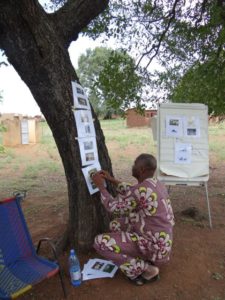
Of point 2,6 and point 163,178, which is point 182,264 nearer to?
point 163,178

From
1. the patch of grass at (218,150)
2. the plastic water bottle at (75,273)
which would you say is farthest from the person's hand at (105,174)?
the patch of grass at (218,150)

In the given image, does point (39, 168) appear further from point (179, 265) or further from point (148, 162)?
point (148, 162)

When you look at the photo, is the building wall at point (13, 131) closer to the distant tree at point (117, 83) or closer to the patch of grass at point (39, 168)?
the patch of grass at point (39, 168)

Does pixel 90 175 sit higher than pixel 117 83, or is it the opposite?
pixel 117 83

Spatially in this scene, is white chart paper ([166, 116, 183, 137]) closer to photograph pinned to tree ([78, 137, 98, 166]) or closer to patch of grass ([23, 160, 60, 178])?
photograph pinned to tree ([78, 137, 98, 166])

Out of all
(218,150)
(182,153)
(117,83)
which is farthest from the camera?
(218,150)

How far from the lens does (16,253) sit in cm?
353

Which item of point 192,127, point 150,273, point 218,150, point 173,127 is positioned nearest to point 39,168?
point 218,150

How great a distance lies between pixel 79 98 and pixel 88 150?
56 centimetres

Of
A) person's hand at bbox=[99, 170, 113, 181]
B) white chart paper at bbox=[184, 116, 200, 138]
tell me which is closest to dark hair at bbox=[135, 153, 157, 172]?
person's hand at bbox=[99, 170, 113, 181]

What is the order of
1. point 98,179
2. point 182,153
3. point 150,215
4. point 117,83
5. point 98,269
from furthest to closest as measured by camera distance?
point 117,83, point 182,153, point 98,179, point 98,269, point 150,215

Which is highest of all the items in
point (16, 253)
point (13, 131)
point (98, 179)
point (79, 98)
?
point (79, 98)

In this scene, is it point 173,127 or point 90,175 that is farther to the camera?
point 173,127

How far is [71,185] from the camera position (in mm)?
4047
